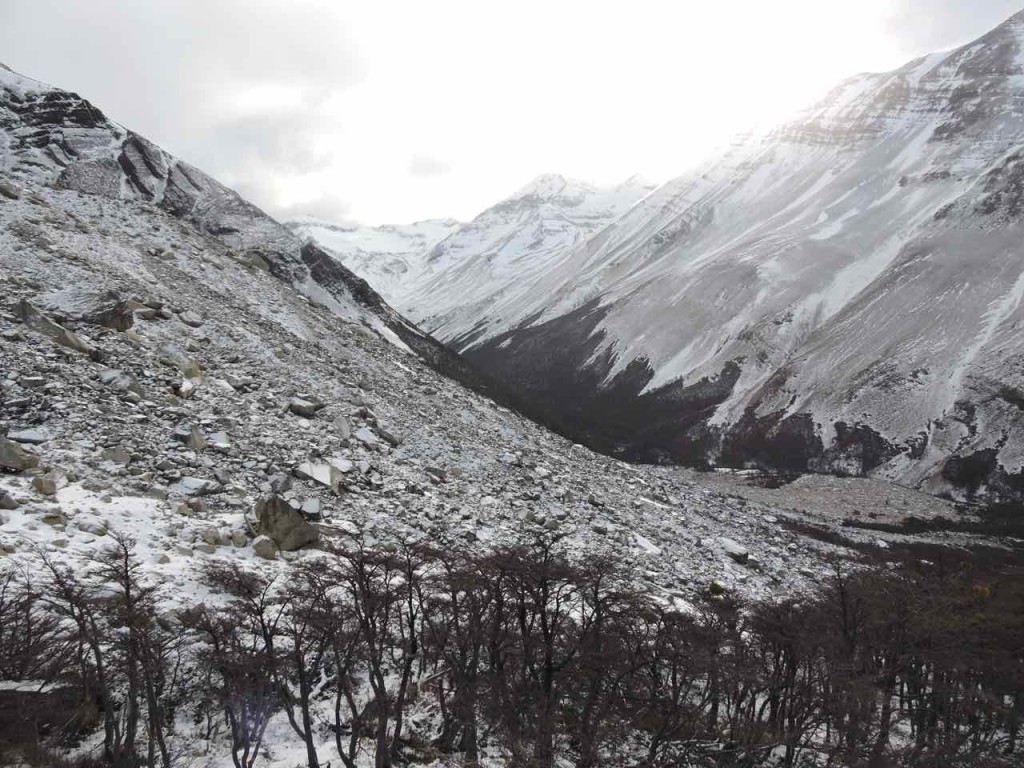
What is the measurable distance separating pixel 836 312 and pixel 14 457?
10601cm

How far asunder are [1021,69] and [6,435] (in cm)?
20559

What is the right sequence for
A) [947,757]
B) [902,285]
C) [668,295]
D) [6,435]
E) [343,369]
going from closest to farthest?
[947,757] < [6,435] < [343,369] < [902,285] < [668,295]

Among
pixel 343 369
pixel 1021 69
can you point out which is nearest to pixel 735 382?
pixel 343 369

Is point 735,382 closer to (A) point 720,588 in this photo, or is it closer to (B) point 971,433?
(B) point 971,433

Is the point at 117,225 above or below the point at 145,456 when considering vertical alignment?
above

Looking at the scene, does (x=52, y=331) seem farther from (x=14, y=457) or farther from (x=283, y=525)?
(x=283, y=525)

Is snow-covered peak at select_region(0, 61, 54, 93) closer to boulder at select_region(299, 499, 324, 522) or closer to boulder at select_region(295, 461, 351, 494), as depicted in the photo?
boulder at select_region(295, 461, 351, 494)

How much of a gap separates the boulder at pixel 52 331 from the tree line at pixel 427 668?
10938mm

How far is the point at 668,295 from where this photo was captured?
120m

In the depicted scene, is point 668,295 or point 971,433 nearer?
point 971,433

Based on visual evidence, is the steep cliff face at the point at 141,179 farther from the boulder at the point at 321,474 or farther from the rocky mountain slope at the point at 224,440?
the boulder at the point at 321,474

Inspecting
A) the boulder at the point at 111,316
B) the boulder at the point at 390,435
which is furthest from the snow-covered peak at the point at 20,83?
the boulder at the point at 390,435

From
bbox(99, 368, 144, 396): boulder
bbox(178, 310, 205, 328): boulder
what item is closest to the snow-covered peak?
bbox(178, 310, 205, 328): boulder

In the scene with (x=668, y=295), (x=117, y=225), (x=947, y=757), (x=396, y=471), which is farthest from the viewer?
(x=668, y=295)
